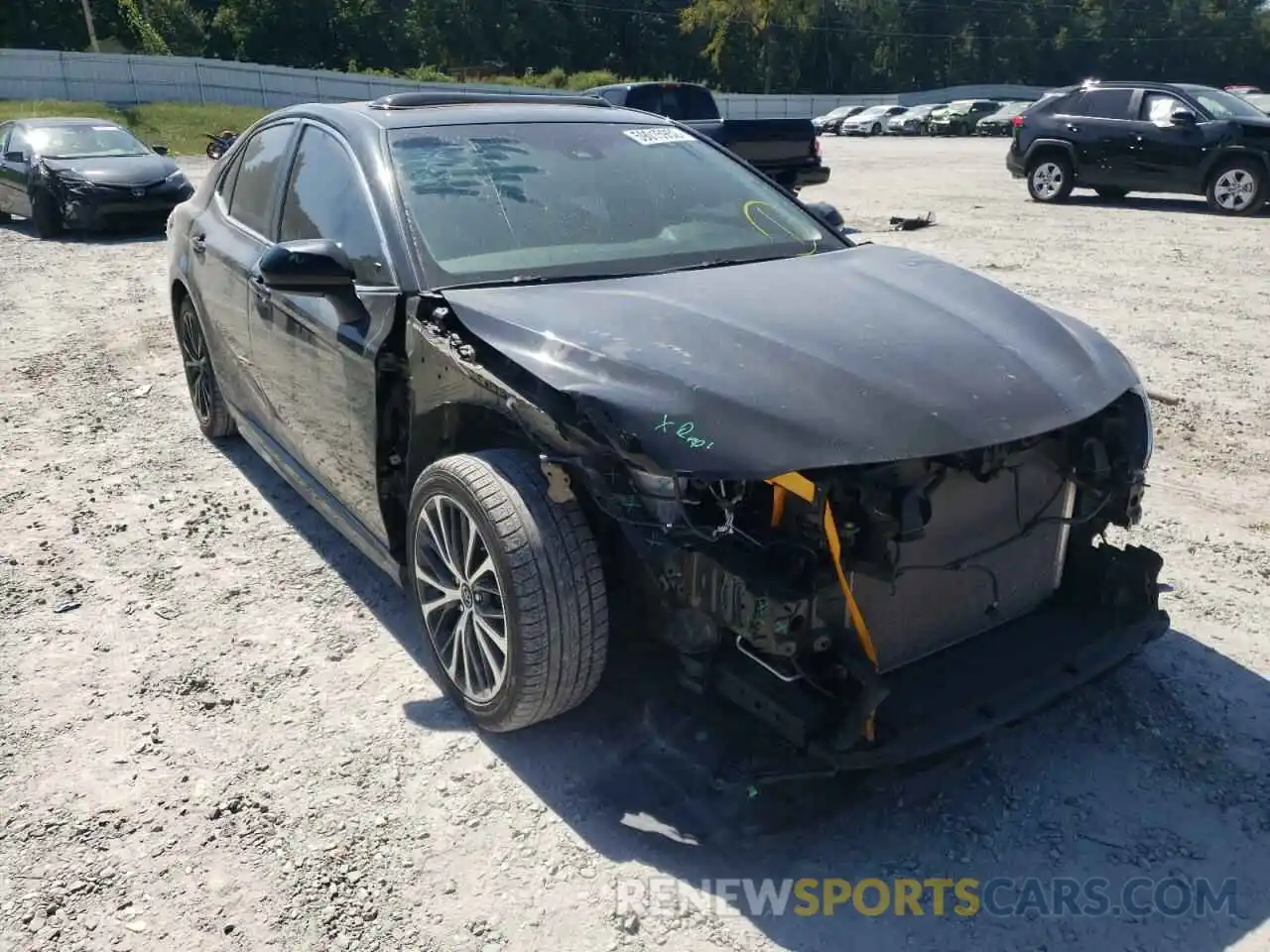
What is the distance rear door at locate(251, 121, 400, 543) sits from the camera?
130 inches

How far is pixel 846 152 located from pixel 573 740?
1152 inches

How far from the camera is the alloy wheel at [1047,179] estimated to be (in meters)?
14.6

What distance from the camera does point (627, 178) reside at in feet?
12.4

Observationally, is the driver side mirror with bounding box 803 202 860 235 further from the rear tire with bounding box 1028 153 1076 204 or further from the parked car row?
the parked car row

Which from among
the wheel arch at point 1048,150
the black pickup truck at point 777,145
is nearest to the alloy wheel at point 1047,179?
the wheel arch at point 1048,150

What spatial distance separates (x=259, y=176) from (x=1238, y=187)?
12939 mm

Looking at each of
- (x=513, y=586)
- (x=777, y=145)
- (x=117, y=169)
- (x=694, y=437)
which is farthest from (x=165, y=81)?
(x=694, y=437)

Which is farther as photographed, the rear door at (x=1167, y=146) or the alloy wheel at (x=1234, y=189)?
the rear door at (x=1167, y=146)

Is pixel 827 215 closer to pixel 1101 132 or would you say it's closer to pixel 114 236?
pixel 1101 132

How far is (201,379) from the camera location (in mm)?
5395

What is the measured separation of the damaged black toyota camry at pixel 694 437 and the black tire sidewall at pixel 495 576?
0.01m

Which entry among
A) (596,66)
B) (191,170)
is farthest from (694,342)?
(596,66)

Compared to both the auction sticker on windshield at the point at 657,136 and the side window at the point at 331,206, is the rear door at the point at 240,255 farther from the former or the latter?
the auction sticker on windshield at the point at 657,136

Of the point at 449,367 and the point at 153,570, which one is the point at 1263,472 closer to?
the point at 449,367
